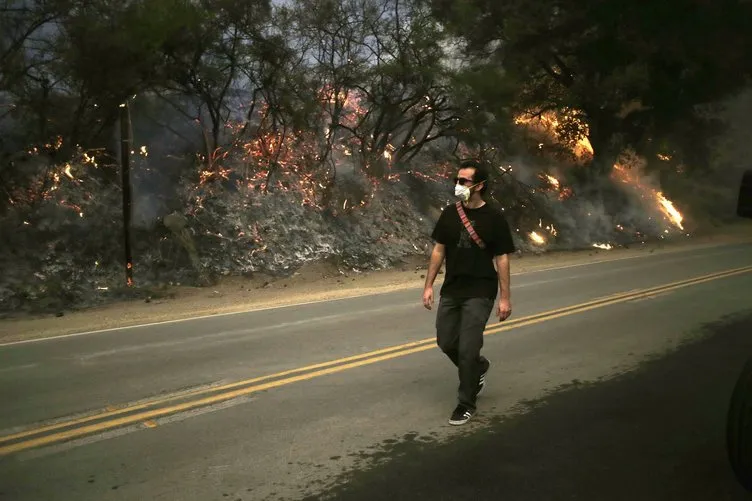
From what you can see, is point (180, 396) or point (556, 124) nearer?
point (180, 396)

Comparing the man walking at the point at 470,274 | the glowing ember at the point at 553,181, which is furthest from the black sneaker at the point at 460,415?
the glowing ember at the point at 553,181

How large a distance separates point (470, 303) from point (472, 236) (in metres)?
0.53

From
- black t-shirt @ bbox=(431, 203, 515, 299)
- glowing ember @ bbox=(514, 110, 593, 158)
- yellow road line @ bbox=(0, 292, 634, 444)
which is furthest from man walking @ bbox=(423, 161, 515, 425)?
glowing ember @ bbox=(514, 110, 593, 158)

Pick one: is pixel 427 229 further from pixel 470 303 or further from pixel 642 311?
pixel 470 303

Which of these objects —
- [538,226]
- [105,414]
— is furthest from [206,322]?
[538,226]

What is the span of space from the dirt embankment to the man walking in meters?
6.80

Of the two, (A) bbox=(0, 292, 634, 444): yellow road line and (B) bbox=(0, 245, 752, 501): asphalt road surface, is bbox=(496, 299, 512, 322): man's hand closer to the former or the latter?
(B) bbox=(0, 245, 752, 501): asphalt road surface

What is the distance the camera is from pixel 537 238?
87.2ft

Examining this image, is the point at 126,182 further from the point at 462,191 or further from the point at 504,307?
the point at 504,307

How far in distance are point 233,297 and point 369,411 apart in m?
9.53

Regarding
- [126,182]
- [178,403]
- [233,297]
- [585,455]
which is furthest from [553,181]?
[585,455]

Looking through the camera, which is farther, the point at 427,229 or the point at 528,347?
the point at 427,229

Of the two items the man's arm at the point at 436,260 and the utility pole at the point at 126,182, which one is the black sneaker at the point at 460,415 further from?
the utility pole at the point at 126,182

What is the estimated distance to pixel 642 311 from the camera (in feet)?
33.6
